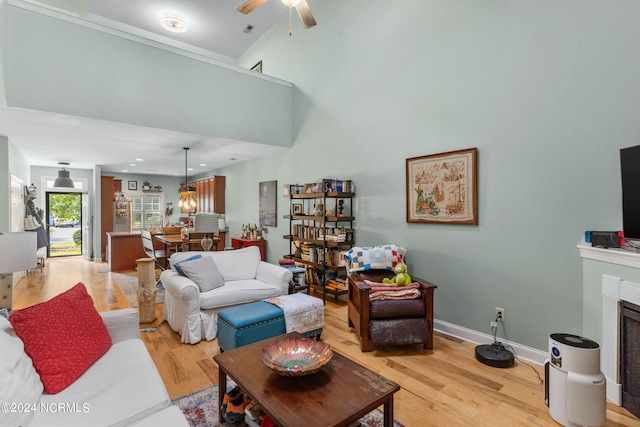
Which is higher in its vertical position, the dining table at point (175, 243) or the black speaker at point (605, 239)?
the black speaker at point (605, 239)

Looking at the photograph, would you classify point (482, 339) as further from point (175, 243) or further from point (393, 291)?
point (175, 243)

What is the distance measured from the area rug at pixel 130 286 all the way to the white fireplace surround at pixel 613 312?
15.9 feet

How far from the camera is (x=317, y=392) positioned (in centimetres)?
151

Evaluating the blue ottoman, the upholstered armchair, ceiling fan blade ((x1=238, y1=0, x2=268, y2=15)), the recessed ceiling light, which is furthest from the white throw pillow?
the recessed ceiling light

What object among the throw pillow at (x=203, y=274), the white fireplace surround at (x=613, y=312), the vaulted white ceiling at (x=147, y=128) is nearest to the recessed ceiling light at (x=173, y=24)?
the vaulted white ceiling at (x=147, y=128)

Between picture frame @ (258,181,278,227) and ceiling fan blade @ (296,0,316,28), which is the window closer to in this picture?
picture frame @ (258,181,278,227)

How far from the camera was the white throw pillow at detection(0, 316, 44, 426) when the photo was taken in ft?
3.83

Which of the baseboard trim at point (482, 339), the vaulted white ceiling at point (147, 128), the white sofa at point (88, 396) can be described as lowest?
the baseboard trim at point (482, 339)

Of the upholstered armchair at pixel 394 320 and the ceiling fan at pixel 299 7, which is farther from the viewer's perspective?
the ceiling fan at pixel 299 7

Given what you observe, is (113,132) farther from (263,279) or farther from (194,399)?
(194,399)

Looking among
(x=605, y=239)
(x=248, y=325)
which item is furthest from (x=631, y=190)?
(x=248, y=325)

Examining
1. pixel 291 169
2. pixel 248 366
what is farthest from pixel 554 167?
pixel 291 169

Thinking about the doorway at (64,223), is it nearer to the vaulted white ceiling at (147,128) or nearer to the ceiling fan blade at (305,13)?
the vaulted white ceiling at (147,128)

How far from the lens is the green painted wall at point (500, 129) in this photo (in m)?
2.41
